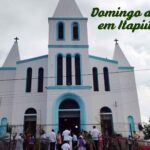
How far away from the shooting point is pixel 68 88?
22703 millimetres

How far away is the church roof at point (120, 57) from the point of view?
87.7 feet

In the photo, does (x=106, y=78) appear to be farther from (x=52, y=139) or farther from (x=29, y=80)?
(x=52, y=139)

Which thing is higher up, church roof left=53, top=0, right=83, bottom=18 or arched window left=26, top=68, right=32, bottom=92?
church roof left=53, top=0, right=83, bottom=18

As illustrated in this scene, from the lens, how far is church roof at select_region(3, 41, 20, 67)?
26.5 metres

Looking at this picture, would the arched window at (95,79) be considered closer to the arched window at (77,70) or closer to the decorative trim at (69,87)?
the decorative trim at (69,87)

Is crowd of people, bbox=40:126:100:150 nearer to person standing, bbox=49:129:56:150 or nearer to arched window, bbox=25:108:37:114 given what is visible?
person standing, bbox=49:129:56:150

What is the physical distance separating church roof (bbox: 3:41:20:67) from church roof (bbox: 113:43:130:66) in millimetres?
10344

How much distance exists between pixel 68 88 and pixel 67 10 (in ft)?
29.1

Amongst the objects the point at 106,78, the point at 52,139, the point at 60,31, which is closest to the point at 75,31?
the point at 60,31

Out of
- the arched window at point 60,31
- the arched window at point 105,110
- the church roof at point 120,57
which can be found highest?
the arched window at point 60,31

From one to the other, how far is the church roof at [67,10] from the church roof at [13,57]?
563cm

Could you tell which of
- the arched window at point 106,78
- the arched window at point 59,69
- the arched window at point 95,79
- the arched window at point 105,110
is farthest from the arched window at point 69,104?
the arched window at point 106,78

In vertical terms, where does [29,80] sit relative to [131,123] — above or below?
above

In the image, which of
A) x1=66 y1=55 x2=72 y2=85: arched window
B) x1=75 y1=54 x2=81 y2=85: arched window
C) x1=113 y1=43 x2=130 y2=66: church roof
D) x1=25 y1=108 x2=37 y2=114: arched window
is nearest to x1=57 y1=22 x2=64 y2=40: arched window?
x1=66 y1=55 x2=72 y2=85: arched window
